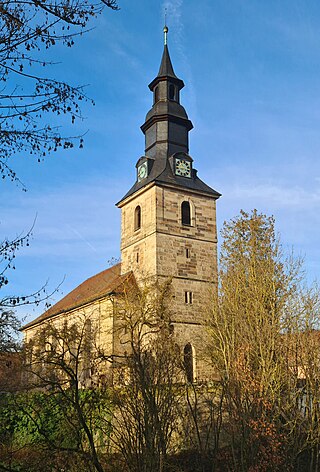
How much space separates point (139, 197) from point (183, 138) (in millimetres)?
4429

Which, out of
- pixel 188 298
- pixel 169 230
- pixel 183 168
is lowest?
pixel 188 298

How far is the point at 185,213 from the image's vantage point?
2906 centimetres

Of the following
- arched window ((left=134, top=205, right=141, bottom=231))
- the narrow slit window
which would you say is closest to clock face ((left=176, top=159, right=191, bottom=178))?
arched window ((left=134, top=205, right=141, bottom=231))

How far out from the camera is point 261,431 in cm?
856

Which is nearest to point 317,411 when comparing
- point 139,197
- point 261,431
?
point 261,431

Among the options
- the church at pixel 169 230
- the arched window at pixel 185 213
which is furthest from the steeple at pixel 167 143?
the arched window at pixel 185 213

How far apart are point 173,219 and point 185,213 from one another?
1212mm

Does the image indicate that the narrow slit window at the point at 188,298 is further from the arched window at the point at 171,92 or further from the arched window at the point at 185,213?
the arched window at the point at 171,92

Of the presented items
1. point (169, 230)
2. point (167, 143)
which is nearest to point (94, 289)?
point (169, 230)

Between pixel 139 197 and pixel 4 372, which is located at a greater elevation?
pixel 139 197

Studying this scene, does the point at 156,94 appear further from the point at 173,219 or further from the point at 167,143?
the point at 173,219

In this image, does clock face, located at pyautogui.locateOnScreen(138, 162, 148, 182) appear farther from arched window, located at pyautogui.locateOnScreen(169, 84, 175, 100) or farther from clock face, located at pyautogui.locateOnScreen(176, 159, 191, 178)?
arched window, located at pyautogui.locateOnScreen(169, 84, 175, 100)

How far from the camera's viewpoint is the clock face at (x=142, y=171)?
29.7 metres

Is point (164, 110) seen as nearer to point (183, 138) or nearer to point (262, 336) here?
point (183, 138)
